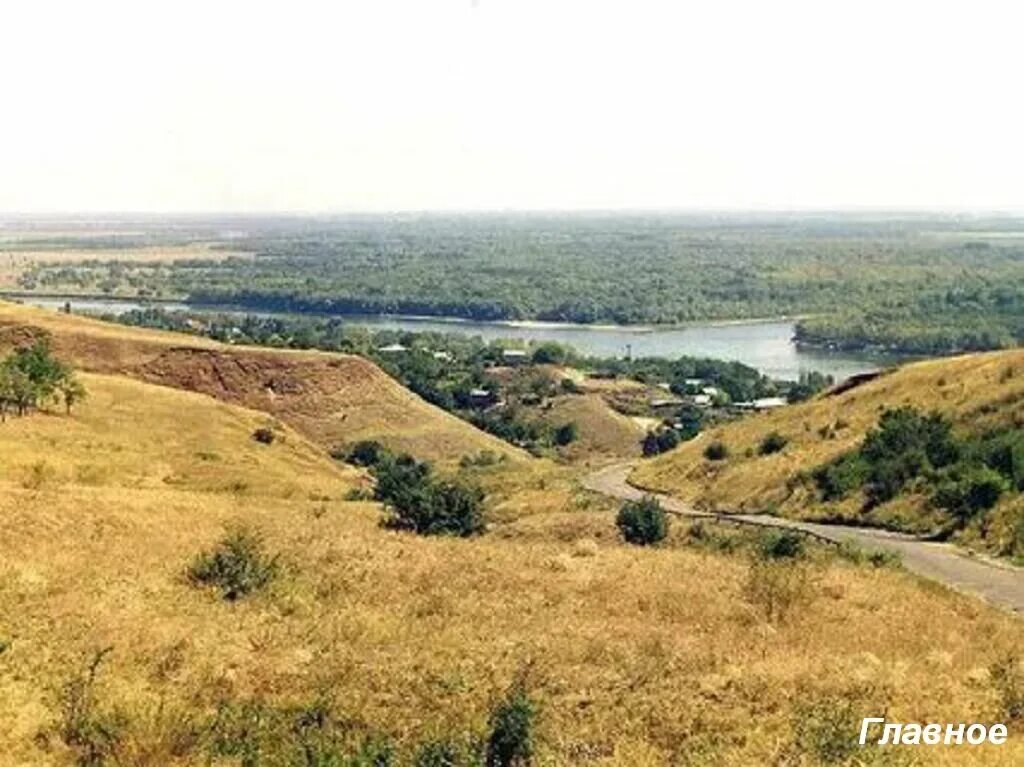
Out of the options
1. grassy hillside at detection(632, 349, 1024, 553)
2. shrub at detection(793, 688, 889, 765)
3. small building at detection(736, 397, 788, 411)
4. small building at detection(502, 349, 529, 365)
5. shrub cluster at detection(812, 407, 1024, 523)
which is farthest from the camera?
small building at detection(502, 349, 529, 365)

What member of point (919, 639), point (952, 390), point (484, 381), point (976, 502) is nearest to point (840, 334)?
point (484, 381)

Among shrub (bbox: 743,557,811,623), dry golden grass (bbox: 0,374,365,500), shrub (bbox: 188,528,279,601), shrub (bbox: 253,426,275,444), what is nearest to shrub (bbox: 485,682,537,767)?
shrub (bbox: 743,557,811,623)

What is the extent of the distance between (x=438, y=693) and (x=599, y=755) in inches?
114

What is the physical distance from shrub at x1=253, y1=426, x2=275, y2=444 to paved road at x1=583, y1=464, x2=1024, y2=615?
2103cm

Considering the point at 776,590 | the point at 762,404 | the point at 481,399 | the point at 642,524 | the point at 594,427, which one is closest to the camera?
the point at 776,590

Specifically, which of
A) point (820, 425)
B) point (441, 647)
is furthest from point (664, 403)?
point (441, 647)

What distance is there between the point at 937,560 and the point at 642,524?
28.5ft

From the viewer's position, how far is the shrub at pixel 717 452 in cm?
6519

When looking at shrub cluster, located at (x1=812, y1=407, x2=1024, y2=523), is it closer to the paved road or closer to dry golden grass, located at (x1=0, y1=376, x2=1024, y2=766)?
the paved road

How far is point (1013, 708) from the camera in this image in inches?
593

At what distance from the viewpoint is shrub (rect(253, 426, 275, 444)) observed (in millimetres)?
60588

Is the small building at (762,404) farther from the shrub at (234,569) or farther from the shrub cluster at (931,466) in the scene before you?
the shrub at (234,569)

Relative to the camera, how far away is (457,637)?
1842cm

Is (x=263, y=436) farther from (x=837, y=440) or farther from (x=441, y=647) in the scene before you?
(x=441, y=647)
